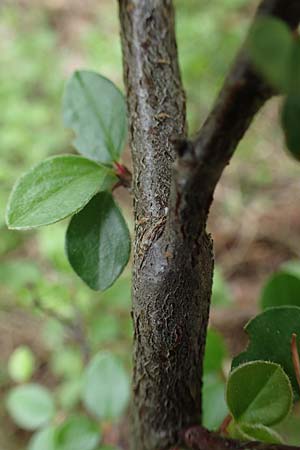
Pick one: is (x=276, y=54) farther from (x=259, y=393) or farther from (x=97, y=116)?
(x=97, y=116)

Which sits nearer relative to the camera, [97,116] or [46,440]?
[97,116]

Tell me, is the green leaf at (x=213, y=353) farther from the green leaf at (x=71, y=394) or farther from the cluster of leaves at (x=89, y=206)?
the green leaf at (x=71, y=394)

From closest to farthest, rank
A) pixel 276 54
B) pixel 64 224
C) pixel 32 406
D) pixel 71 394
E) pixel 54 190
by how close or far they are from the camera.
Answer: pixel 276 54
pixel 54 190
pixel 32 406
pixel 71 394
pixel 64 224

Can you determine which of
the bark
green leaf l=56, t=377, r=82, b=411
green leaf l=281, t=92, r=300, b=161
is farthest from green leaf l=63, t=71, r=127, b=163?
green leaf l=56, t=377, r=82, b=411

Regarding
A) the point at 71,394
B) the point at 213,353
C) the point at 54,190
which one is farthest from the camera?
the point at 71,394

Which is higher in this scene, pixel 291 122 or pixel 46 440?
pixel 291 122

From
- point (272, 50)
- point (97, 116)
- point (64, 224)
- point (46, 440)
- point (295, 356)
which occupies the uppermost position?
point (64, 224)

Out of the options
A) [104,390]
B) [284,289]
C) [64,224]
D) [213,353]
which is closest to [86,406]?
[104,390]

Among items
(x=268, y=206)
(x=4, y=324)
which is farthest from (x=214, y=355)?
(x=268, y=206)

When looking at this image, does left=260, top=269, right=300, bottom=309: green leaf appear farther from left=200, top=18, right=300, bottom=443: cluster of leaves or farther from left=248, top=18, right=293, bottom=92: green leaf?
left=248, top=18, right=293, bottom=92: green leaf
